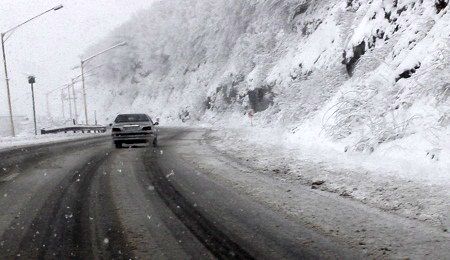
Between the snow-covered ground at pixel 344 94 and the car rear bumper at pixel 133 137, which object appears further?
the car rear bumper at pixel 133 137

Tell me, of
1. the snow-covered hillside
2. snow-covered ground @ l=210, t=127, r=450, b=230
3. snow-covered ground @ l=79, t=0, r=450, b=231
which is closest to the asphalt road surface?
snow-covered ground @ l=210, t=127, r=450, b=230

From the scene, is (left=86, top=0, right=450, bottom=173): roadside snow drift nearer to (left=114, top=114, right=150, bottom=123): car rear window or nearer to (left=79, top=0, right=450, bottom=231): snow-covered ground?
(left=79, top=0, right=450, bottom=231): snow-covered ground

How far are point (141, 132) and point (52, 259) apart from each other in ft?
44.2

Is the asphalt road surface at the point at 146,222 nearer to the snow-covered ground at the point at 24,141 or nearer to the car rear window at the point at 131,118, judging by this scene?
the car rear window at the point at 131,118

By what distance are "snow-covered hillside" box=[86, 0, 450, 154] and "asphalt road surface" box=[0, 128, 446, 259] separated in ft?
14.4

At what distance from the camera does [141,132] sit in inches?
693

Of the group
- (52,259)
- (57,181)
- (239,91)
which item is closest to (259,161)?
(57,181)

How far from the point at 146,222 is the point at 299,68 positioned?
73.6 feet

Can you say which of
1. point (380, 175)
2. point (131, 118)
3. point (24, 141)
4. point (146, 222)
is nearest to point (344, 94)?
point (380, 175)

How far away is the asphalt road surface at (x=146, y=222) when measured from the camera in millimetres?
4395

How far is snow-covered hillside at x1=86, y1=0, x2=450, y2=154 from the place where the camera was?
1051 cm

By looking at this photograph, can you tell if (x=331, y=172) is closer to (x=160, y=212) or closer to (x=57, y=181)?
(x=160, y=212)

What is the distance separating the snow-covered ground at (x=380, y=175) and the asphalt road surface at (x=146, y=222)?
154cm

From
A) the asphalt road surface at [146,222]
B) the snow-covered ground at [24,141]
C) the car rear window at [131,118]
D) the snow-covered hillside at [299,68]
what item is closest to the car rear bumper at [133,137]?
the car rear window at [131,118]
